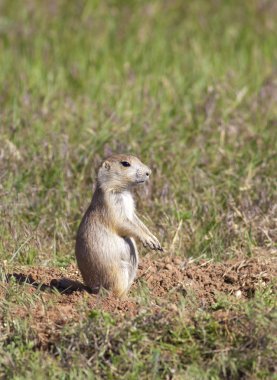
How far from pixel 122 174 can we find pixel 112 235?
409mm

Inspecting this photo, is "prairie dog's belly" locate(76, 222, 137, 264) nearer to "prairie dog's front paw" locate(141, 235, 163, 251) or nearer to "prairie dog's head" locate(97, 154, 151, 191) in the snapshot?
"prairie dog's front paw" locate(141, 235, 163, 251)

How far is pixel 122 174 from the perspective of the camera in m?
5.50

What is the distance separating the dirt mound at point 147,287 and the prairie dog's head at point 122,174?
58cm

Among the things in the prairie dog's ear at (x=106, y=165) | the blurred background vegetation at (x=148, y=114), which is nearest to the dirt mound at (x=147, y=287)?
the blurred background vegetation at (x=148, y=114)

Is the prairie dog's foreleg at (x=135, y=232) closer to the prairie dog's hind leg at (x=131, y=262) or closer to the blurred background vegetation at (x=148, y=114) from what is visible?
the prairie dog's hind leg at (x=131, y=262)

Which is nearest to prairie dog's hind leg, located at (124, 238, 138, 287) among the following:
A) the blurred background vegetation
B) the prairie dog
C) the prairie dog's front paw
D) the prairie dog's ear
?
the prairie dog

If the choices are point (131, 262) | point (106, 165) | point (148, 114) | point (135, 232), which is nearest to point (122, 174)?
point (106, 165)

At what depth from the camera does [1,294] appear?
5145mm

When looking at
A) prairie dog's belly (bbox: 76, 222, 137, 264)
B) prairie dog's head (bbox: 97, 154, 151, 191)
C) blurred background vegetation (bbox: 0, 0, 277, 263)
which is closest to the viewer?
prairie dog's belly (bbox: 76, 222, 137, 264)

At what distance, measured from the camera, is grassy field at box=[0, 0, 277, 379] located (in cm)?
442

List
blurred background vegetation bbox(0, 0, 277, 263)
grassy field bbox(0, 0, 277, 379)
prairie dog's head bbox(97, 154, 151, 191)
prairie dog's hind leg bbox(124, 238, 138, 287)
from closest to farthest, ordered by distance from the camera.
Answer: grassy field bbox(0, 0, 277, 379) → prairie dog's hind leg bbox(124, 238, 138, 287) → prairie dog's head bbox(97, 154, 151, 191) → blurred background vegetation bbox(0, 0, 277, 263)

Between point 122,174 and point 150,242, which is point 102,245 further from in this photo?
point 122,174

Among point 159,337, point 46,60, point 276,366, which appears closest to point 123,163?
A: point 159,337

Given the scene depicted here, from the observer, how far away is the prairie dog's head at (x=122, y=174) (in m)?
5.48
